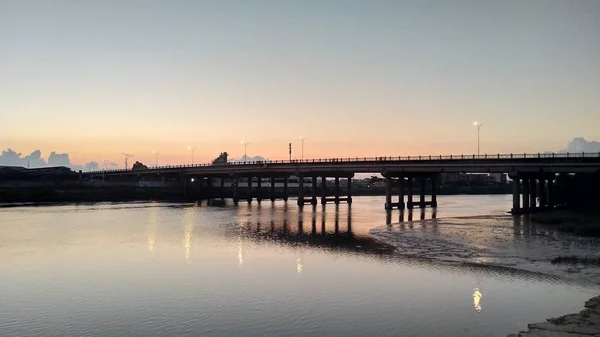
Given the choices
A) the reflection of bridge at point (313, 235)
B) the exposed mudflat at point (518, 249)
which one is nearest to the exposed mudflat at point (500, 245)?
the exposed mudflat at point (518, 249)

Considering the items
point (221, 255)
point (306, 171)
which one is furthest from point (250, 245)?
point (306, 171)

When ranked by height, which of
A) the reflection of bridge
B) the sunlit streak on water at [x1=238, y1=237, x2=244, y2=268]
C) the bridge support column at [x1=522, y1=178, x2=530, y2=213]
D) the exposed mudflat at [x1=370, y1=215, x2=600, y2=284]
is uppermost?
the bridge support column at [x1=522, y1=178, x2=530, y2=213]

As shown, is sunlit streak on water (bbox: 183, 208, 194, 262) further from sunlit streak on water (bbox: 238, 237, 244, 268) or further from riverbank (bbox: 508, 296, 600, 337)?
riverbank (bbox: 508, 296, 600, 337)

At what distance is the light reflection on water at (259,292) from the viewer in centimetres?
2078

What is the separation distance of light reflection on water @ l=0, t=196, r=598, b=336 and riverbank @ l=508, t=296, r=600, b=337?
3.13 feet

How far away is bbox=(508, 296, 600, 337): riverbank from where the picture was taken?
18.0 metres

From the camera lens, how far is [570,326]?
1902cm

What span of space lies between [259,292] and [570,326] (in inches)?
589

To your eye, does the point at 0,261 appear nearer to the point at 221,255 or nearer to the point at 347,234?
the point at 221,255

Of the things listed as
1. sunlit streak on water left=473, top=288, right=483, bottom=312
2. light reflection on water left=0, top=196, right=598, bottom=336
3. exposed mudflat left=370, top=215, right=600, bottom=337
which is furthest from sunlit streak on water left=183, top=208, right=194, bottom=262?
sunlit streak on water left=473, top=288, right=483, bottom=312

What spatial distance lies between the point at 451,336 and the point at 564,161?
6602 centimetres

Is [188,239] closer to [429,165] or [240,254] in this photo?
[240,254]

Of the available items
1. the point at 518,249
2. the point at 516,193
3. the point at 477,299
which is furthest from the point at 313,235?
the point at 516,193

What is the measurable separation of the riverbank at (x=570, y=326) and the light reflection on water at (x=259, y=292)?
95 centimetres
